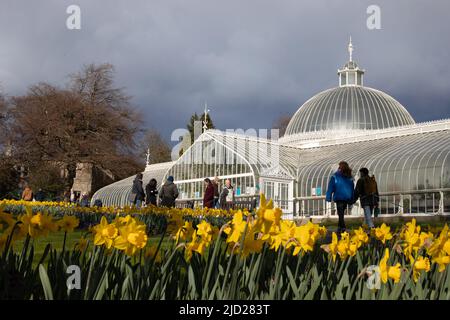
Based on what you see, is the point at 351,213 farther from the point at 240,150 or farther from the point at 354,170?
the point at 240,150

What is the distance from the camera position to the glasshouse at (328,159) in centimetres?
2172

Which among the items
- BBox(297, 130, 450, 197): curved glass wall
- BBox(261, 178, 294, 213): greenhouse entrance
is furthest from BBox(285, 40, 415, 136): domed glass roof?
BBox(261, 178, 294, 213): greenhouse entrance

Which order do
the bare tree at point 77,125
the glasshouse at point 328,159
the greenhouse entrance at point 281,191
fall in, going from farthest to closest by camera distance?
the bare tree at point 77,125
the greenhouse entrance at point 281,191
the glasshouse at point 328,159

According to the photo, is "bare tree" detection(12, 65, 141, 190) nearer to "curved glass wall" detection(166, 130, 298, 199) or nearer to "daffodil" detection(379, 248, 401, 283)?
"curved glass wall" detection(166, 130, 298, 199)

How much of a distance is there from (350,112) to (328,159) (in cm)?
1087

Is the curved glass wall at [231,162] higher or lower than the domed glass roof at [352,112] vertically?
lower

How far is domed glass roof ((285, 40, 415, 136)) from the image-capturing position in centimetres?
3744

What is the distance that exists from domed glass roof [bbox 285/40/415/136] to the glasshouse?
71mm

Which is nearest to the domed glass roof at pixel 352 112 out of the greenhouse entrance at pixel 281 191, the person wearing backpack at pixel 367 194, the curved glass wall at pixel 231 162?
the curved glass wall at pixel 231 162

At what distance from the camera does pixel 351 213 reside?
932 inches

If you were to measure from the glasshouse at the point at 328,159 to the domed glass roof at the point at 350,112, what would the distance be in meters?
0.07

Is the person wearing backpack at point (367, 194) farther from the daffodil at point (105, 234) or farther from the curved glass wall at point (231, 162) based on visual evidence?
the curved glass wall at point (231, 162)
